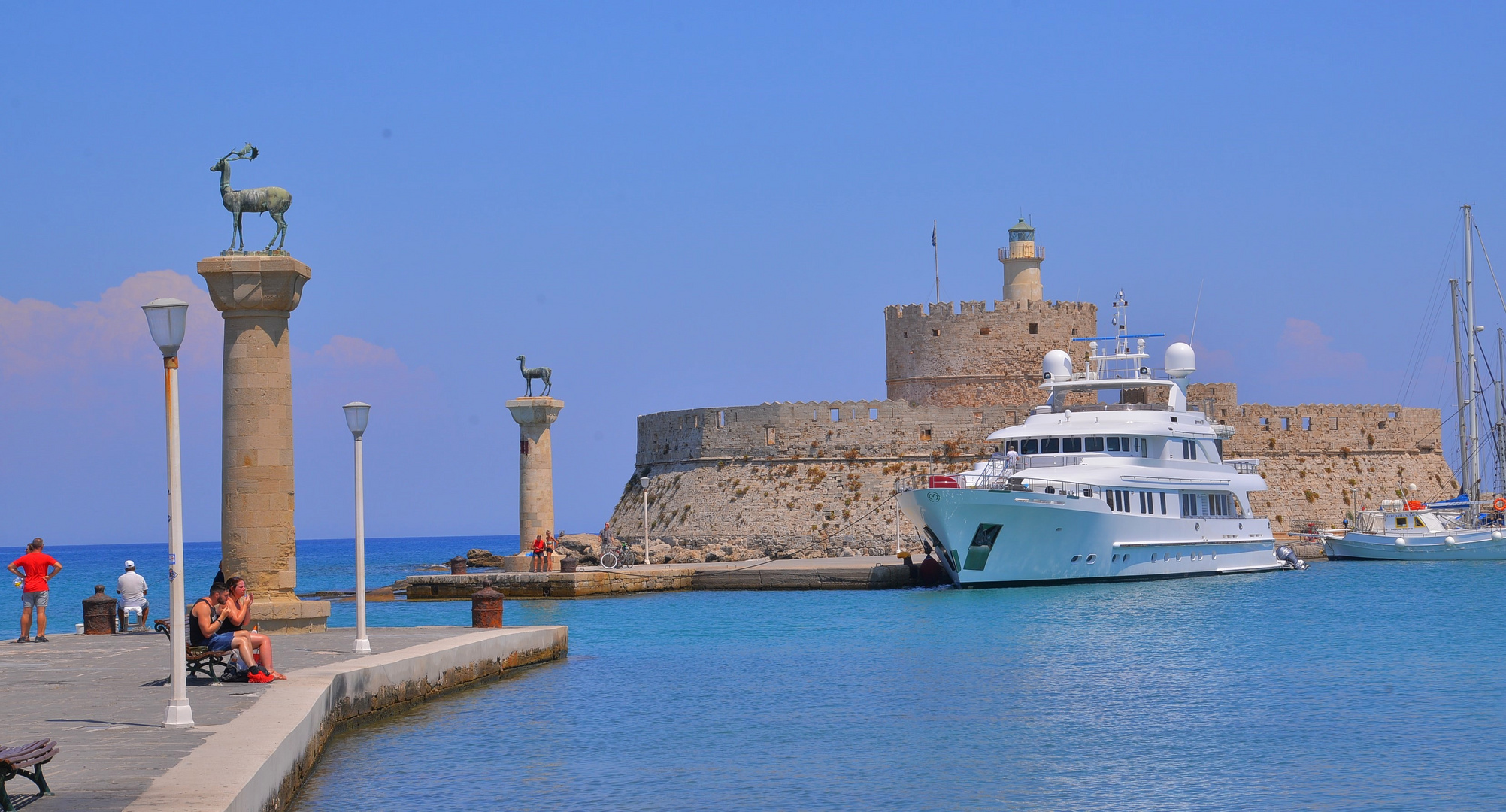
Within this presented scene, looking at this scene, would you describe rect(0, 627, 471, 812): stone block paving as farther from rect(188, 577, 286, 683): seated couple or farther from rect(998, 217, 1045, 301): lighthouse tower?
rect(998, 217, 1045, 301): lighthouse tower

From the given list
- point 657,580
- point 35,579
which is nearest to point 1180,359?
point 657,580

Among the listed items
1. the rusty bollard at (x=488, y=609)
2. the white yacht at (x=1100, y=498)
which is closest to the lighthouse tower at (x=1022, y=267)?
the white yacht at (x=1100, y=498)

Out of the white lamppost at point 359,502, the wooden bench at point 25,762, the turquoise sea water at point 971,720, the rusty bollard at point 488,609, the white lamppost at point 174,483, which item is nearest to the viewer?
the wooden bench at point 25,762

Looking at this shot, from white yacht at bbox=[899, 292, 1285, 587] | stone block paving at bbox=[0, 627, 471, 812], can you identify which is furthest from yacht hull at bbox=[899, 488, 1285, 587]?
stone block paving at bbox=[0, 627, 471, 812]

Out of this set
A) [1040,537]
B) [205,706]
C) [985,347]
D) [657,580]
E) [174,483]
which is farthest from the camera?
[985,347]

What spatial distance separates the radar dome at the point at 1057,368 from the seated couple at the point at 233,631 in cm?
2683

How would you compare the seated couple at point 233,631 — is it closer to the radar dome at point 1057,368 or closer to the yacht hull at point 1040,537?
the yacht hull at point 1040,537

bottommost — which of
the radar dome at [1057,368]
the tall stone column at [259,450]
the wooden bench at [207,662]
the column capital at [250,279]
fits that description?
the wooden bench at [207,662]

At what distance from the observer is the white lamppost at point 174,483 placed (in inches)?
372

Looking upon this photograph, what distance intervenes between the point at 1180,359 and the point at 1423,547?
9.73 meters

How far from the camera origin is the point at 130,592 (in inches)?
715

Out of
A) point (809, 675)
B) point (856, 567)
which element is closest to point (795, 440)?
point (856, 567)

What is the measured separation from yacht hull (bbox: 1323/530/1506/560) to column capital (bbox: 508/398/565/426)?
20536mm

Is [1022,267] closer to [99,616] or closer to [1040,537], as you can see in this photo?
[1040,537]
